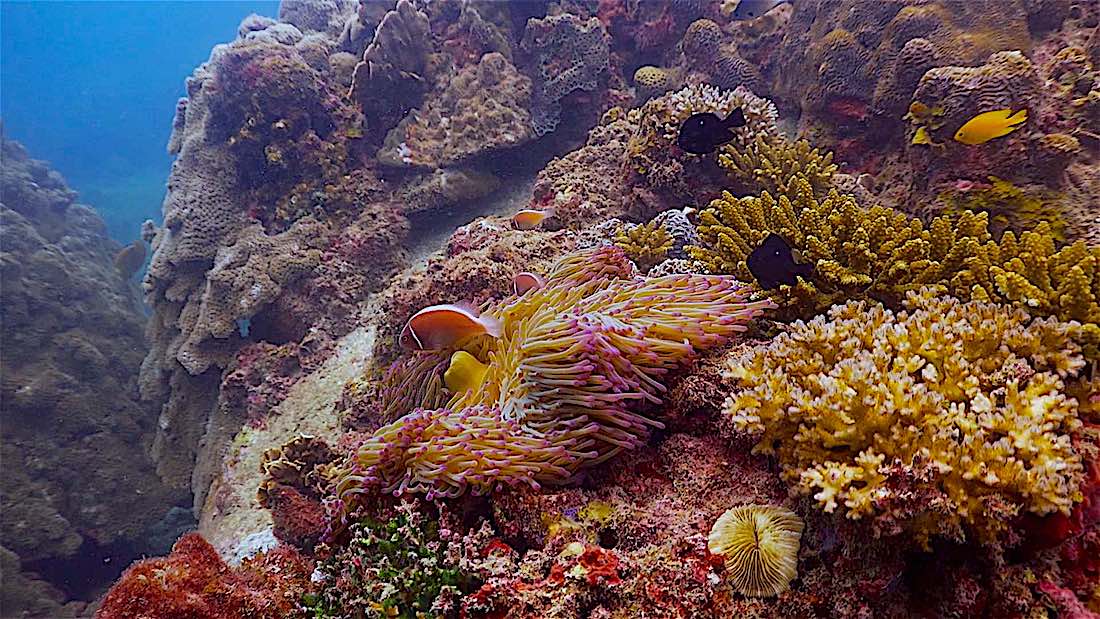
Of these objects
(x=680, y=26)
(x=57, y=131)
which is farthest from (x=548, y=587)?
(x=57, y=131)

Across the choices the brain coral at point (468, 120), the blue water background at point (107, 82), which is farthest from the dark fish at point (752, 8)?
the blue water background at point (107, 82)

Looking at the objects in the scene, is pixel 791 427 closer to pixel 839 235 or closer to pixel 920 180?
pixel 839 235

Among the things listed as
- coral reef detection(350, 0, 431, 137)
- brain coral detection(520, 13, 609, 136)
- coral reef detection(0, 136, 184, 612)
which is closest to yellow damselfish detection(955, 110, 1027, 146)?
brain coral detection(520, 13, 609, 136)

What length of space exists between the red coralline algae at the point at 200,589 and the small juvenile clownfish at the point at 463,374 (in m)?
1.09

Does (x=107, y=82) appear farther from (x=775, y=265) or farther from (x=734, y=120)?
(x=775, y=265)

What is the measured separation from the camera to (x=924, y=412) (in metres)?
1.74

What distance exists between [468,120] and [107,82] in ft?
257

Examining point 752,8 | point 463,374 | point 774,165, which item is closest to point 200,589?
point 463,374

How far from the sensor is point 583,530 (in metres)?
2.10

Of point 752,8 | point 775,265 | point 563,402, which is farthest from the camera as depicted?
point 752,8

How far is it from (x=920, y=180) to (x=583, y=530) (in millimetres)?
3356

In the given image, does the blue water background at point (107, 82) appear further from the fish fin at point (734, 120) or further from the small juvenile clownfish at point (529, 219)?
the fish fin at point (734, 120)

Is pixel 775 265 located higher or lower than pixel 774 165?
lower

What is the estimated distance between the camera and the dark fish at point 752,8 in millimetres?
7250
